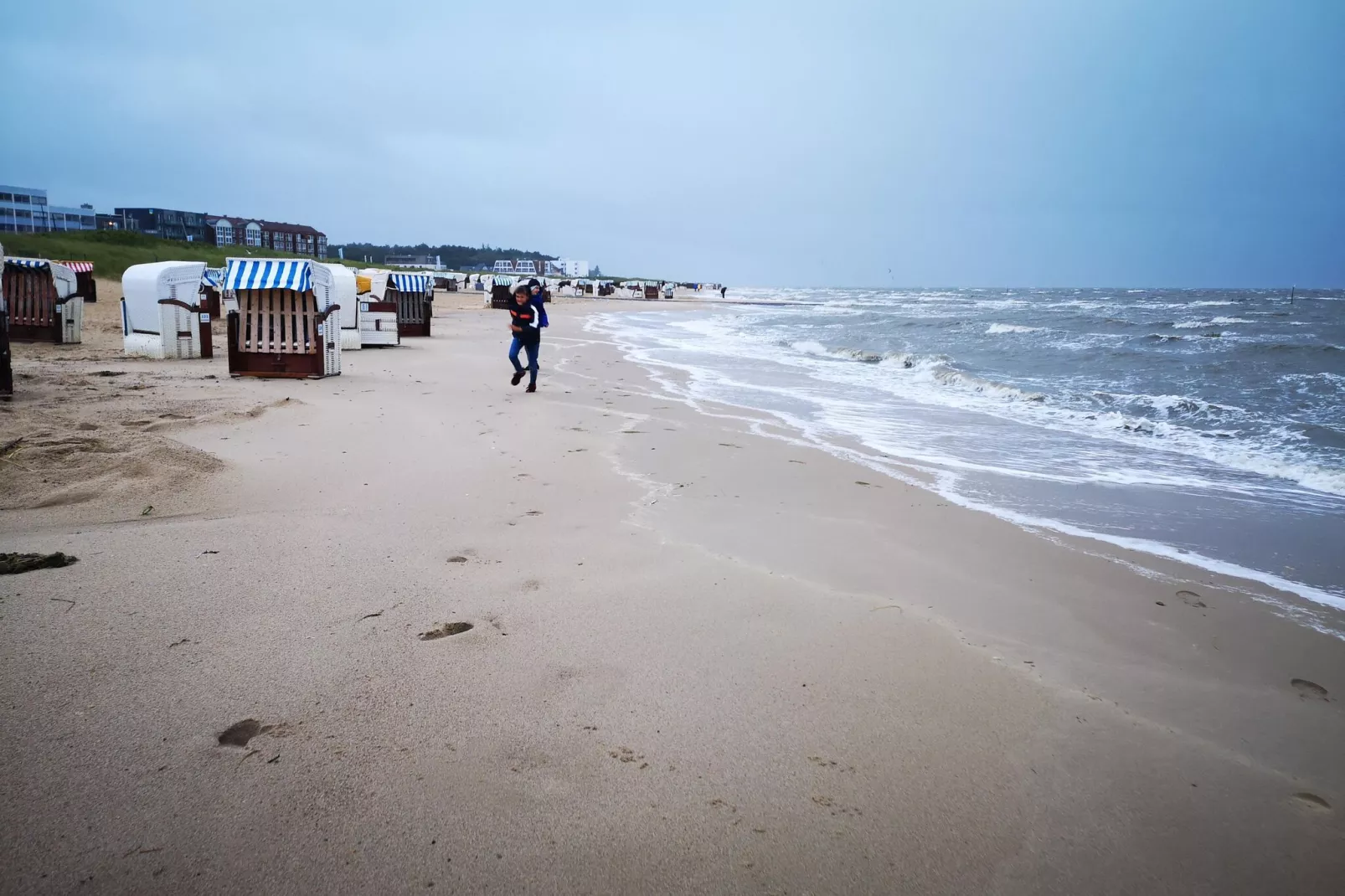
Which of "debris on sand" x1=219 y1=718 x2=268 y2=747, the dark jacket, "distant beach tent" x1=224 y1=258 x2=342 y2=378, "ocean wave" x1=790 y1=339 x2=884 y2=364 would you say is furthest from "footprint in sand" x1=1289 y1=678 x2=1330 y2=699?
"ocean wave" x1=790 y1=339 x2=884 y2=364

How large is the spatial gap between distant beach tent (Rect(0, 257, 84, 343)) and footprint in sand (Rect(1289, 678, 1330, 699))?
61.3ft

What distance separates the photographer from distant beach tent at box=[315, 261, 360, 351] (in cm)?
1416

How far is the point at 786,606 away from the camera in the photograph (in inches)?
143

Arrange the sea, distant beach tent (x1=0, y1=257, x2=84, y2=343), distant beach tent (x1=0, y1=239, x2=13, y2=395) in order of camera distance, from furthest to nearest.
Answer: distant beach tent (x1=0, y1=257, x2=84, y2=343), distant beach tent (x1=0, y1=239, x2=13, y2=395), the sea

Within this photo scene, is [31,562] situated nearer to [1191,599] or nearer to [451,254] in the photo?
[1191,599]

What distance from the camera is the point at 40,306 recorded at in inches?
562

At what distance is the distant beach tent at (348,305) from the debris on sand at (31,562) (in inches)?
443

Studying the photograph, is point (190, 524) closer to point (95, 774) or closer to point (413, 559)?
point (413, 559)

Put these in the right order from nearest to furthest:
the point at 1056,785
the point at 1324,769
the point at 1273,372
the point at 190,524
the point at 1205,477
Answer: the point at 1056,785 → the point at 1324,769 → the point at 190,524 → the point at 1205,477 → the point at 1273,372

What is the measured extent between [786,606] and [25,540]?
401 centimetres

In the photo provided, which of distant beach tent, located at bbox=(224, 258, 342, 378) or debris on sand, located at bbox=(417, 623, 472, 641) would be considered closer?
debris on sand, located at bbox=(417, 623, 472, 641)

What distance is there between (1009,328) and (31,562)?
31.6 m

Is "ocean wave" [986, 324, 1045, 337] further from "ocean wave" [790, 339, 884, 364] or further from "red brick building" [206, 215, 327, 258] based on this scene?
"red brick building" [206, 215, 327, 258]

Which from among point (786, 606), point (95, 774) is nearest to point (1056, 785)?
point (786, 606)
